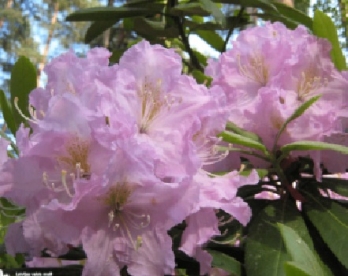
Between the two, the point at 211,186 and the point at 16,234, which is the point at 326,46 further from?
the point at 16,234

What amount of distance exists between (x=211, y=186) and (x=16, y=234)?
189mm

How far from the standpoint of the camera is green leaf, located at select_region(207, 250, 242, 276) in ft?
1.63

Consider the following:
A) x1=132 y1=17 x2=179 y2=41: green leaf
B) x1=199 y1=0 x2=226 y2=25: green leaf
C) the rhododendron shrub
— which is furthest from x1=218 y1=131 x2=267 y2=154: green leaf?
x1=132 y1=17 x2=179 y2=41: green leaf

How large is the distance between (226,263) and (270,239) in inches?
2.1

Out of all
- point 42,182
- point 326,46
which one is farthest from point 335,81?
point 42,182

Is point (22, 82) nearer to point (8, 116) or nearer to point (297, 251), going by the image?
point (8, 116)

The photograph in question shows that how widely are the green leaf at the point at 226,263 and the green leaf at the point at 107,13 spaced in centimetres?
51

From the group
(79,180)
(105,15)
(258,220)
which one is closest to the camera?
(79,180)

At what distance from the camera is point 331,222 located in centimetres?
55

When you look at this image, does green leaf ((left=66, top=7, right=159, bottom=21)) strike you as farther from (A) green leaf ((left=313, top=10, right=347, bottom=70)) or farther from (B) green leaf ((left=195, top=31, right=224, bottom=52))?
(A) green leaf ((left=313, top=10, right=347, bottom=70))

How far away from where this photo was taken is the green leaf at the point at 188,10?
838mm

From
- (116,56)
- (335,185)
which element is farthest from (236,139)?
(116,56)

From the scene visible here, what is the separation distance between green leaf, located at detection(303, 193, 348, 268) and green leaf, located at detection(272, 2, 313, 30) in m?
0.36

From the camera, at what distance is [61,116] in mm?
Result: 450
